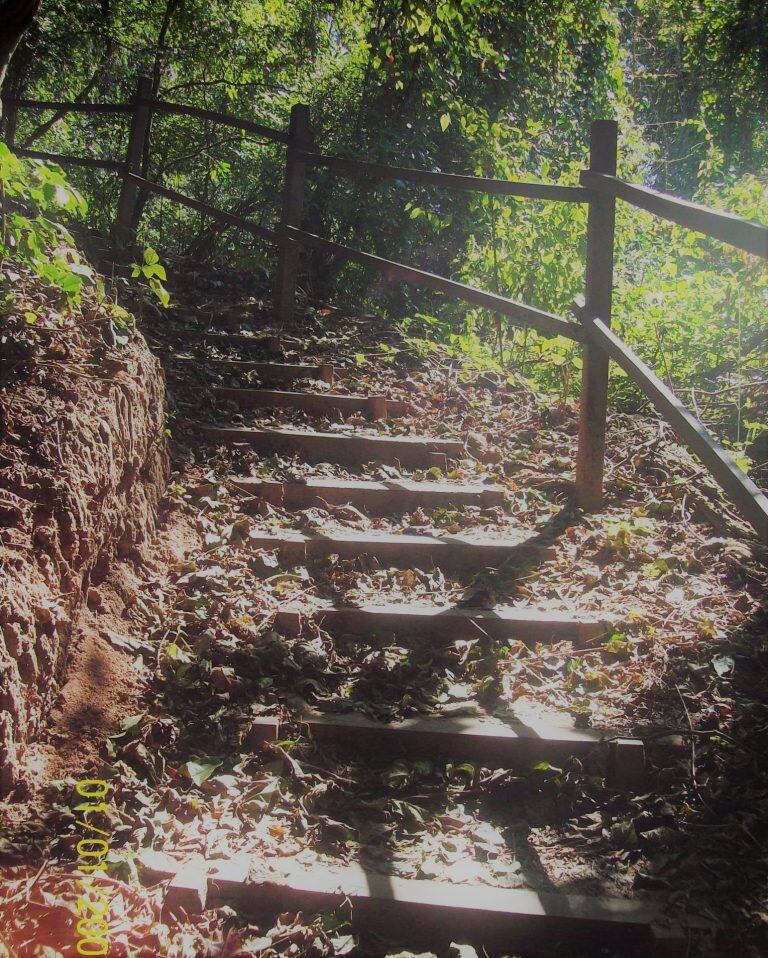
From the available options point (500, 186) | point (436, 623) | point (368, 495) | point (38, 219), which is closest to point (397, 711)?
point (436, 623)

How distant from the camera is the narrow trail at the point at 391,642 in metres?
1.82

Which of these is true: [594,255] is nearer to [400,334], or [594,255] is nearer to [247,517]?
[247,517]

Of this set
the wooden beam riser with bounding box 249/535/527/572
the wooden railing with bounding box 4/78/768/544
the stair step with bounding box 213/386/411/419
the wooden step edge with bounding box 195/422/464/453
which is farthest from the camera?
the stair step with bounding box 213/386/411/419

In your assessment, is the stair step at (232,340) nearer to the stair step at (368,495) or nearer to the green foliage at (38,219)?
the stair step at (368,495)

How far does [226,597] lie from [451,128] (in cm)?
562

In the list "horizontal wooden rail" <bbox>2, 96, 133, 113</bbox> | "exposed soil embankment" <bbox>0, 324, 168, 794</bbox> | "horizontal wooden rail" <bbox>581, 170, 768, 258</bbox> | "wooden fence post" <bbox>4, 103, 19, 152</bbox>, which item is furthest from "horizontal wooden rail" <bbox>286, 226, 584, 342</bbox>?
"wooden fence post" <bbox>4, 103, 19, 152</bbox>

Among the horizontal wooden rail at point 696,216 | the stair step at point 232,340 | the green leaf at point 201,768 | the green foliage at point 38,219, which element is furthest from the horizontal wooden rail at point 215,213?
the green leaf at point 201,768

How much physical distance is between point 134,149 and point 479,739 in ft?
18.8

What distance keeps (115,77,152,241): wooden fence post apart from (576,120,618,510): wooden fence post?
13.2ft

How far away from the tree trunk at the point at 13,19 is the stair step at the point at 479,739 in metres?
2.17

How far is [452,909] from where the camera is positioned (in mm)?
1812

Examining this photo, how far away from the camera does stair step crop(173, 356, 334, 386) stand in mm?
4574

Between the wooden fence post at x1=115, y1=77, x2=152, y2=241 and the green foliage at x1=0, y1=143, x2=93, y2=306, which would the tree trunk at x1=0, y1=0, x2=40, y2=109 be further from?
the wooden fence post at x1=115, y1=77, x2=152, y2=241

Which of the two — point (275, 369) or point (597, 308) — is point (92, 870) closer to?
point (597, 308)
